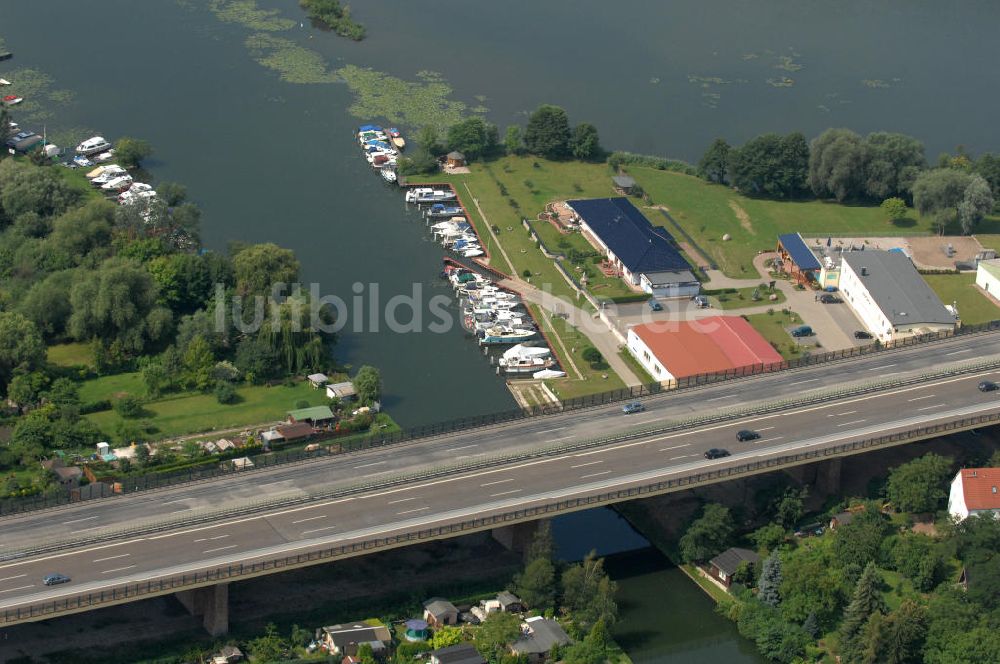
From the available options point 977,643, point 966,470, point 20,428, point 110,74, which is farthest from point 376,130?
point 977,643

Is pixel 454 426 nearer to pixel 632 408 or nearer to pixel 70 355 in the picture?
pixel 632 408

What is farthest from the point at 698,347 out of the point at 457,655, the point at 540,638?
the point at 457,655

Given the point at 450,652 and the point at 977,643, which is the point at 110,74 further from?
the point at 977,643

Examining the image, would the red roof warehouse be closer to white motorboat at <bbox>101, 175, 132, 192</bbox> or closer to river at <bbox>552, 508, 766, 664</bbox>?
river at <bbox>552, 508, 766, 664</bbox>

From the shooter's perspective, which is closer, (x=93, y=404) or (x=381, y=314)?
(x=93, y=404)

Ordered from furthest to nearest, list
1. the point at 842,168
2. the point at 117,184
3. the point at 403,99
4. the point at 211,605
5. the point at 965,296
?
the point at 403,99
the point at 842,168
the point at 117,184
the point at 965,296
the point at 211,605

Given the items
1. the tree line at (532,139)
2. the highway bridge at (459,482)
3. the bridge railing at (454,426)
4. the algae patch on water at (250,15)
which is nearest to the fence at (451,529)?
the highway bridge at (459,482)
